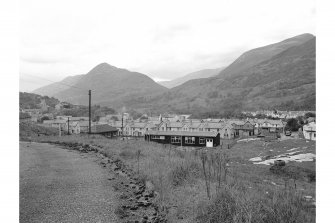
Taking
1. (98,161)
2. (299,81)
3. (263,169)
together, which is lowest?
(263,169)

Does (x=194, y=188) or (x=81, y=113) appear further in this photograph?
(x=81, y=113)

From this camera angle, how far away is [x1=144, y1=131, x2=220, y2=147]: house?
47.3 metres

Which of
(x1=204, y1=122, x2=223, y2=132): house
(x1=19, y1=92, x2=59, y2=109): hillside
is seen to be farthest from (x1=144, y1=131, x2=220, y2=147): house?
(x1=19, y1=92, x2=59, y2=109): hillside

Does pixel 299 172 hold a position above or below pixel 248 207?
below

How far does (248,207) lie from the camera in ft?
14.3

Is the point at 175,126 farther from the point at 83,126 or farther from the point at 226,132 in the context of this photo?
the point at 83,126

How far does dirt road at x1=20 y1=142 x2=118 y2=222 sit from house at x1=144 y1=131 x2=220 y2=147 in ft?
125

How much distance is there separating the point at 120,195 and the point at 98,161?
5316 millimetres

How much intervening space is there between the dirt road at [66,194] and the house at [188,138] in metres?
38.1

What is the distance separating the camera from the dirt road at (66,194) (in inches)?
199

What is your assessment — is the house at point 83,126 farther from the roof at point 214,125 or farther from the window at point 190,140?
the roof at point 214,125
